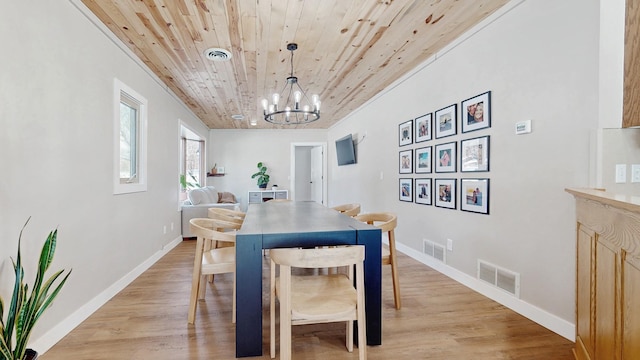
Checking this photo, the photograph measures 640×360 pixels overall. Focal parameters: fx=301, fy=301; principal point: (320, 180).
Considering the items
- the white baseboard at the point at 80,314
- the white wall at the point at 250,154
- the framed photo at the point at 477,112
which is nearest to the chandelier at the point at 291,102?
the framed photo at the point at 477,112

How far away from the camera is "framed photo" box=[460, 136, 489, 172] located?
276cm

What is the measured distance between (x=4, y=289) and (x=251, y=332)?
4.47ft

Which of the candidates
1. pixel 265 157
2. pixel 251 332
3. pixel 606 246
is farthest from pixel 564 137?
pixel 265 157

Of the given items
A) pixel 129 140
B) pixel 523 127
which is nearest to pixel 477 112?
pixel 523 127

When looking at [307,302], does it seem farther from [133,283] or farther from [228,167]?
[228,167]

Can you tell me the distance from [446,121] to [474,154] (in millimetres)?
556

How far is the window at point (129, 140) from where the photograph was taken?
9.42 feet

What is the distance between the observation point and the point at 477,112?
2.84 meters

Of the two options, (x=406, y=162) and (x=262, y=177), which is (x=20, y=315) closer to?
(x=406, y=162)

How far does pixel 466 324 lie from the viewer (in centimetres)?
224

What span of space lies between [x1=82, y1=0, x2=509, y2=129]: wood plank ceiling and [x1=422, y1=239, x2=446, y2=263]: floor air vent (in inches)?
85.4

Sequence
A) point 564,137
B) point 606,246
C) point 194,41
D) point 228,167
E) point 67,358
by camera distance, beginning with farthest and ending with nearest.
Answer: point 228,167, point 194,41, point 564,137, point 67,358, point 606,246

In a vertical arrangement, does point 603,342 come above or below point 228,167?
below

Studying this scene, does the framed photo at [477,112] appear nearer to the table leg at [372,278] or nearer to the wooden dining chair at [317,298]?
the table leg at [372,278]
